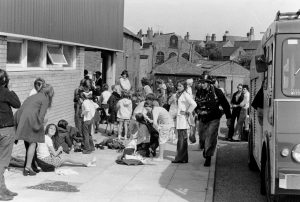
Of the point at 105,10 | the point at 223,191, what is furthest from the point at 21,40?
the point at 105,10

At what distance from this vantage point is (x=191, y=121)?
37.3 ft

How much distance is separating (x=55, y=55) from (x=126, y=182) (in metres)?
5.82

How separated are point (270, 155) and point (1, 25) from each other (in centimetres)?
552

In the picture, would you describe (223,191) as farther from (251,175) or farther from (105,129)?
(105,129)

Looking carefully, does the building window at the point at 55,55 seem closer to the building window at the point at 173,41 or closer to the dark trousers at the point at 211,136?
the dark trousers at the point at 211,136

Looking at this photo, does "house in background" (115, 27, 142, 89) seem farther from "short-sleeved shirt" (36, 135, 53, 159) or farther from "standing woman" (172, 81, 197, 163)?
"short-sleeved shirt" (36, 135, 53, 159)

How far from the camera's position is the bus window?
680 centimetres

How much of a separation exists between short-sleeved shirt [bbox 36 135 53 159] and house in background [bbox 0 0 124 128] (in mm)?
1473

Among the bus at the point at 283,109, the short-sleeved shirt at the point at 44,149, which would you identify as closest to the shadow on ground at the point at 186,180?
the bus at the point at 283,109

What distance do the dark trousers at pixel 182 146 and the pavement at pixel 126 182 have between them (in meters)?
0.21

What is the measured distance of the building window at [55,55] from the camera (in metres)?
13.5

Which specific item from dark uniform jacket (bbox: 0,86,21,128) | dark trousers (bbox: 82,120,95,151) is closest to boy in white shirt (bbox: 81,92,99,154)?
dark trousers (bbox: 82,120,95,151)

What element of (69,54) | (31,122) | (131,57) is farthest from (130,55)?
(31,122)

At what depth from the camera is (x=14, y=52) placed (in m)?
11.1
